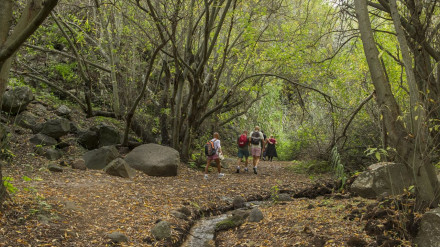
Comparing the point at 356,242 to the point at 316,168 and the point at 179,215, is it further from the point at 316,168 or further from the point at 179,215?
the point at 316,168

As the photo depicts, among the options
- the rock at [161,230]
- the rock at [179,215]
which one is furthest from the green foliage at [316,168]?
the rock at [161,230]

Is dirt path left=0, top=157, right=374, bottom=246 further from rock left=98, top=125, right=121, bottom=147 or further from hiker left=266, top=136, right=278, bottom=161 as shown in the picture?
hiker left=266, top=136, right=278, bottom=161

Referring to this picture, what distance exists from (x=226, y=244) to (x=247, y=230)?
61 cm

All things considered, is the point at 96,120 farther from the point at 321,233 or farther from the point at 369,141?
the point at 321,233

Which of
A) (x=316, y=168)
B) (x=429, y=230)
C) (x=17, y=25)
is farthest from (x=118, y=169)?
(x=316, y=168)

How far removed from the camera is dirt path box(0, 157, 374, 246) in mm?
→ 4914

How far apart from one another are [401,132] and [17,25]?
199 inches

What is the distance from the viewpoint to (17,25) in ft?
14.6

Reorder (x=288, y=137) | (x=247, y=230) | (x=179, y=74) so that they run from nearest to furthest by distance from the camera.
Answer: (x=247, y=230)
(x=179, y=74)
(x=288, y=137)

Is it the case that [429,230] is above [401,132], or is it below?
below

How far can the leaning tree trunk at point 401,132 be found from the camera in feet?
13.9

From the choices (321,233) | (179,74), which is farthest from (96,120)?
(321,233)

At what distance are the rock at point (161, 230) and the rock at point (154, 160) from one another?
183 inches

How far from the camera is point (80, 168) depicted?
30.6 feet
